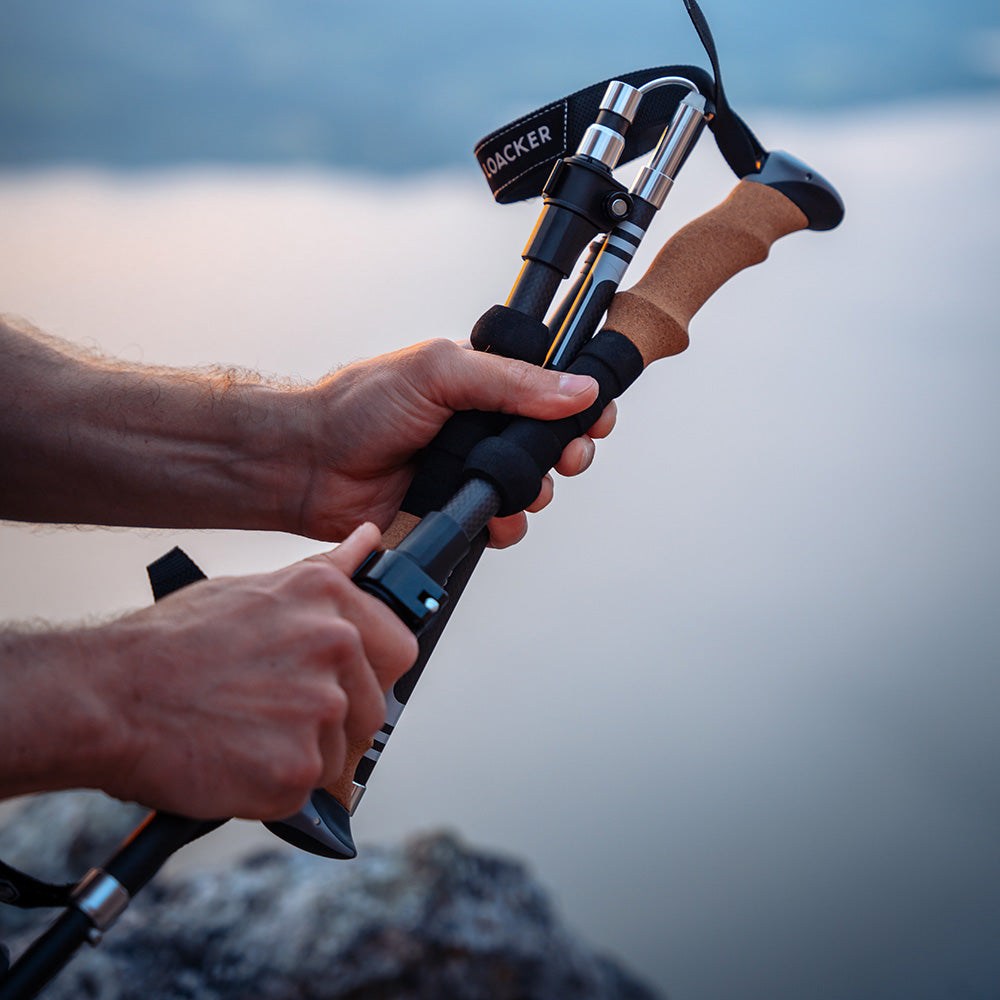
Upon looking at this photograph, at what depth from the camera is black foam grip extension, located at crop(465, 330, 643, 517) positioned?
0.55 meters

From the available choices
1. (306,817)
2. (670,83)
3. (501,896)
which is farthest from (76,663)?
(501,896)

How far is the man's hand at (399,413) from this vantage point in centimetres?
61

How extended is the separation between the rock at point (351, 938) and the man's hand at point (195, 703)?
54 centimetres

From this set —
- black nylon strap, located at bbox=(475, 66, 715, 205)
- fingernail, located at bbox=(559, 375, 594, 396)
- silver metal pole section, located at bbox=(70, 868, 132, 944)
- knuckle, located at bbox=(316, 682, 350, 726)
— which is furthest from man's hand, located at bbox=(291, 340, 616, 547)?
silver metal pole section, located at bbox=(70, 868, 132, 944)

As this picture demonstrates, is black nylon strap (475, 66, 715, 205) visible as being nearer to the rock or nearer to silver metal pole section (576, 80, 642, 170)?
silver metal pole section (576, 80, 642, 170)

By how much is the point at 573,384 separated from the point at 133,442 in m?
0.42

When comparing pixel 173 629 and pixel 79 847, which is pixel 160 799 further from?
pixel 79 847

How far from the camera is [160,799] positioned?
1.38 feet

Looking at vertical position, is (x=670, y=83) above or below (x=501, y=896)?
above

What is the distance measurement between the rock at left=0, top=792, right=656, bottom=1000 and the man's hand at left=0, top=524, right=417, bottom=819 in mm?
540

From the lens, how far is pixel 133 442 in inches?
29.8

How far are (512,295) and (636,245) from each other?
101mm

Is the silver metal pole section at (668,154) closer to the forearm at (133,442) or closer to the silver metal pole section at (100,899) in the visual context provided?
the forearm at (133,442)

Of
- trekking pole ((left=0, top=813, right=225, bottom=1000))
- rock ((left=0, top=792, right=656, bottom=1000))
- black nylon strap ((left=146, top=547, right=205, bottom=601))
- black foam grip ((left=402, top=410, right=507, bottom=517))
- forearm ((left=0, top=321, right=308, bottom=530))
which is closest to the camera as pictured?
trekking pole ((left=0, top=813, right=225, bottom=1000))
